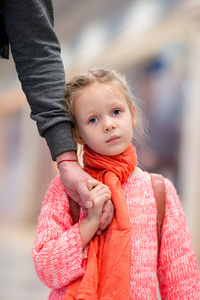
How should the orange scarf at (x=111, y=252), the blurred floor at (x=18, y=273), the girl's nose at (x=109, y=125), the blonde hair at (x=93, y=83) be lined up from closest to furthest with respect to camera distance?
the orange scarf at (x=111, y=252) → the girl's nose at (x=109, y=125) → the blonde hair at (x=93, y=83) → the blurred floor at (x=18, y=273)

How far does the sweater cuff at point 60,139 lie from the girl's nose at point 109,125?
0.13 meters

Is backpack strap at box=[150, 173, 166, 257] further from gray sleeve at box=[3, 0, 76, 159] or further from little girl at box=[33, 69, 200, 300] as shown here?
gray sleeve at box=[3, 0, 76, 159]

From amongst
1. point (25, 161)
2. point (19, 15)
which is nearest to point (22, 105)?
point (25, 161)

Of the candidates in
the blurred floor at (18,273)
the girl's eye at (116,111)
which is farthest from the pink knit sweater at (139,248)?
the blurred floor at (18,273)

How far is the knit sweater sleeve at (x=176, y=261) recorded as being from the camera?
1135 millimetres

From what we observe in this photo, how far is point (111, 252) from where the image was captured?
3.33 ft

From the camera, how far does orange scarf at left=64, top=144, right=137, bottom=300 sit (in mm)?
968

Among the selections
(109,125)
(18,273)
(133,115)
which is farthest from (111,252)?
(18,273)

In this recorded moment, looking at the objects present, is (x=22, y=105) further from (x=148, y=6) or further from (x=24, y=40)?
(x=24, y=40)

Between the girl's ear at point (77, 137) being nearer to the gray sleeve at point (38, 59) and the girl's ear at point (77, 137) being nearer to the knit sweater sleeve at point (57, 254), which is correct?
the gray sleeve at point (38, 59)

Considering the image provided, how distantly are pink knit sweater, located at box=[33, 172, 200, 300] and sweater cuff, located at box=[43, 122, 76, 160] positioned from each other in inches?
4.9

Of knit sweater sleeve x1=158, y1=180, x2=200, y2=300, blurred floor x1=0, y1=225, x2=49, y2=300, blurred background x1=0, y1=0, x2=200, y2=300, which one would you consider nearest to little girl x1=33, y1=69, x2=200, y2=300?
knit sweater sleeve x1=158, y1=180, x2=200, y2=300

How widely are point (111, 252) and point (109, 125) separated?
0.39 metres

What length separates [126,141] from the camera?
3.79 ft
